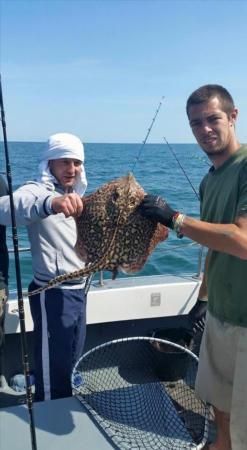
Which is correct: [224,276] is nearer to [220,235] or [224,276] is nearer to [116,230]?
[220,235]

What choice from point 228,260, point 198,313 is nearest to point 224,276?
point 228,260

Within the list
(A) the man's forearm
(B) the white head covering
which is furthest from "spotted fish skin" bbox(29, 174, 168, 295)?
(B) the white head covering

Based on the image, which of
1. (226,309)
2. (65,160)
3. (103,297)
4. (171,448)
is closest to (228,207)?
(226,309)

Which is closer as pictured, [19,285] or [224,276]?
[19,285]

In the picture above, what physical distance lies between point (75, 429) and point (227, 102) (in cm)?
271

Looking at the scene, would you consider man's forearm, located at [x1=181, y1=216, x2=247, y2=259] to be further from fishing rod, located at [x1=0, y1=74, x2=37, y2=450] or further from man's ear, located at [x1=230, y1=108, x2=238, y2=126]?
fishing rod, located at [x1=0, y1=74, x2=37, y2=450]

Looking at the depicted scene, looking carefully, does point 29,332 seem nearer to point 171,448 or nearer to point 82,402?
point 82,402

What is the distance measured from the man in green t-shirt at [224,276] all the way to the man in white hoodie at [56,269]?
1146 millimetres

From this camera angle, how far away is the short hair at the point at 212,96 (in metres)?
3.17

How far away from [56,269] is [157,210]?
1.36m

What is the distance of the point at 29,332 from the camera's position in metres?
5.04

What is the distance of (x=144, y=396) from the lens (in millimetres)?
3957

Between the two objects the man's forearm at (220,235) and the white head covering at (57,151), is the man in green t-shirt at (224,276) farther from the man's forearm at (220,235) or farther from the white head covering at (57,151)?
the white head covering at (57,151)

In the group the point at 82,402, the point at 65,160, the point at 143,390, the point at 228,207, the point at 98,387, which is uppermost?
the point at 65,160
